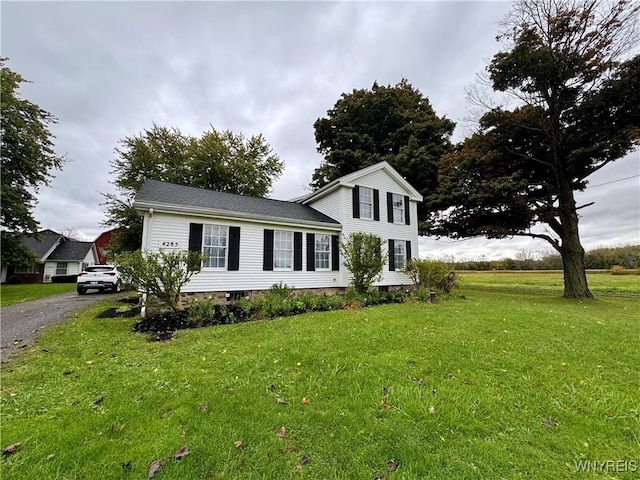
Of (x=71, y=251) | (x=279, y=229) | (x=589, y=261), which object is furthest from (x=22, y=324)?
(x=589, y=261)

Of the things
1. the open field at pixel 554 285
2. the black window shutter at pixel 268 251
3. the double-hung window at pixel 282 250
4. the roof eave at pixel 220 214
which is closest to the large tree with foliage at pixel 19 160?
the roof eave at pixel 220 214

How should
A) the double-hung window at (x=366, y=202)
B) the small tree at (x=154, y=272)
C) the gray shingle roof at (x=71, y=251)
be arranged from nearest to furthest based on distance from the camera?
1. the small tree at (x=154, y=272)
2. the double-hung window at (x=366, y=202)
3. the gray shingle roof at (x=71, y=251)

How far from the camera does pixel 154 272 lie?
23.7 feet

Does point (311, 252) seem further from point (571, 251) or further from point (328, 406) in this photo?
point (571, 251)

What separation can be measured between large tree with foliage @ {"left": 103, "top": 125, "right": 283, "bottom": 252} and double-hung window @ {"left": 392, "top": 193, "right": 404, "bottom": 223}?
13.3 metres

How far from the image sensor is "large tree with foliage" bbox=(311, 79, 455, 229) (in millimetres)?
18891

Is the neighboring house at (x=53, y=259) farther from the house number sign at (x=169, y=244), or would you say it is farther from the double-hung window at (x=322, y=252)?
the double-hung window at (x=322, y=252)

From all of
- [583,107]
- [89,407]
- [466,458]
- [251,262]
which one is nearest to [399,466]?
[466,458]

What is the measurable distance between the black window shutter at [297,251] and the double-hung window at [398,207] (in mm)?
5576

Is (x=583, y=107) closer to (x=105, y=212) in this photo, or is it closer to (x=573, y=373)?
(x=573, y=373)

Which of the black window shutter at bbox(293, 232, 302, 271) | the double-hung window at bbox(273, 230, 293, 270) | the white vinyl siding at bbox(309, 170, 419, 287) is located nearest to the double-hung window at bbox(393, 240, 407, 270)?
the white vinyl siding at bbox(309, 170, 419, 287)

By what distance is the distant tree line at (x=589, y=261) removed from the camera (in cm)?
3359

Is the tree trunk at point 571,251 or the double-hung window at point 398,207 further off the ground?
the double-hung window at point 398,207

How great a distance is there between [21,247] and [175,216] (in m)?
16.4
